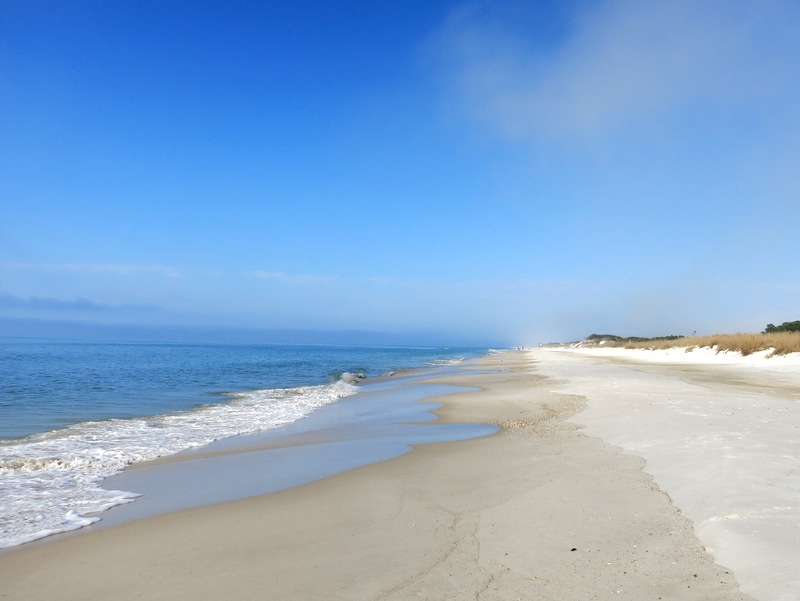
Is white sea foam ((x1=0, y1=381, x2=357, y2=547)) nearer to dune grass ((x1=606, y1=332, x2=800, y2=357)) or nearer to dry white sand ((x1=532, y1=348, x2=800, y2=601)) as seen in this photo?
dry white sand ((x1=532, y1=348, x2=800, y2=601))

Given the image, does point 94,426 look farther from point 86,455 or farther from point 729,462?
point 729,462

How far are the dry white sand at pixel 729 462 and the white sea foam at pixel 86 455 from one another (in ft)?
22.4

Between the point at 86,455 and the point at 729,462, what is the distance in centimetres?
1087

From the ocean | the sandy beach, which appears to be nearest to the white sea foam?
the ocean

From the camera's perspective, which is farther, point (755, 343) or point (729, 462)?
point (755, 343)

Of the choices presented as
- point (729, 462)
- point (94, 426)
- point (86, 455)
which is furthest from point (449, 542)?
point (94, 426)

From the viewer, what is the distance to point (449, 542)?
4480 mm

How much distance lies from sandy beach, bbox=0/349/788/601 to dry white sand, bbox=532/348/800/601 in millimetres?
43

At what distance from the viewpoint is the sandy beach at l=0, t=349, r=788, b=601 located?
365 cm

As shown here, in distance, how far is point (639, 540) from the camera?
4.29m

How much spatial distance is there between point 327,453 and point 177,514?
351 cm

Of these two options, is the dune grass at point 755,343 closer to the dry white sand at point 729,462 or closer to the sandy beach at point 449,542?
the dry white sand at point 729,462

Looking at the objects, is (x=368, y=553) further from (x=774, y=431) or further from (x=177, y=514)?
(x=774, y=431)

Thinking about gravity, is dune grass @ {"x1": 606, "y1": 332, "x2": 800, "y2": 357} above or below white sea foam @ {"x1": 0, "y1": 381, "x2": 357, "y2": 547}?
above
